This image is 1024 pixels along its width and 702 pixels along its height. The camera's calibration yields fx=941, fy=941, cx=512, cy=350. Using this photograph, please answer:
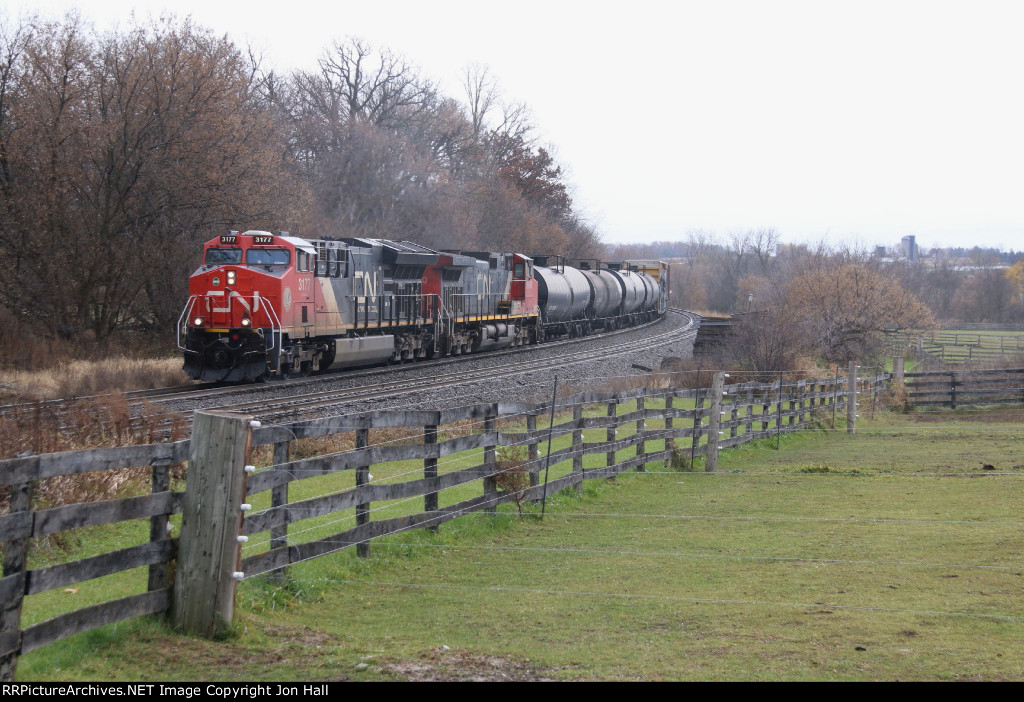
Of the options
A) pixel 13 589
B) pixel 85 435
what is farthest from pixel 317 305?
pixel 13 589

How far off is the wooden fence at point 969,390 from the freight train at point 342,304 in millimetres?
15754

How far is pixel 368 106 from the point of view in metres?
73.9

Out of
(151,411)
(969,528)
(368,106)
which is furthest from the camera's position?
(368,106)

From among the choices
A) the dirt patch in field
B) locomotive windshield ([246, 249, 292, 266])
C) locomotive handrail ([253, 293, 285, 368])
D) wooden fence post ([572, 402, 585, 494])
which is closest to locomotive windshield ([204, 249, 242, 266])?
locomotive windshield ([246, 249, 292, 266])

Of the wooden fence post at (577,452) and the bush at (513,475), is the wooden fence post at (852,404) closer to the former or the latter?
the wooden fence post at (577,452)

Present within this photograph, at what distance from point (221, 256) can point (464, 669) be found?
2080 cm

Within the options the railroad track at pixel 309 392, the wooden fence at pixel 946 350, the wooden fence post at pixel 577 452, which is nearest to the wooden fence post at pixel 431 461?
the wooden fence post at pixel 577 452

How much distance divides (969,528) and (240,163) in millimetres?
29380

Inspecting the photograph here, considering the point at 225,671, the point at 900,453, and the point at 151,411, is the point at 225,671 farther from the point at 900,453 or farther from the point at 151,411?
the point at 900,453

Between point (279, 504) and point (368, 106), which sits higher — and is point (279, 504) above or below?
below

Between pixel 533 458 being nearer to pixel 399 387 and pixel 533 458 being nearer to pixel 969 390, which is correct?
pixel 399 387

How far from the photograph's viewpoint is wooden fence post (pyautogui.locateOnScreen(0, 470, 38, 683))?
4910mm

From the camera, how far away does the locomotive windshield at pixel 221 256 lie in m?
24.3
